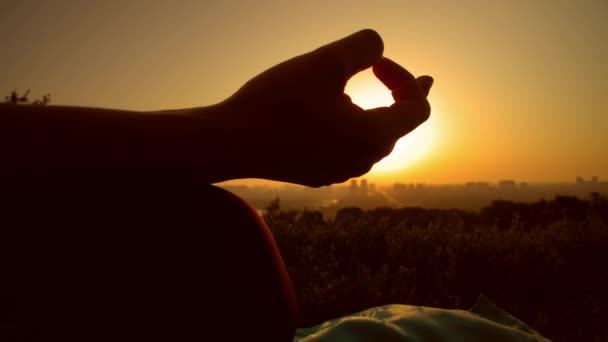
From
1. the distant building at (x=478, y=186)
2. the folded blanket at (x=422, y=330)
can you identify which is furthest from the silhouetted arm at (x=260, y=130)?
the distant building at (x=478, y=186)

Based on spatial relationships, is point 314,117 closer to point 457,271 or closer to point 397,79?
point 397,79

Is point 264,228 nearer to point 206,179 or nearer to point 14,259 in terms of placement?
point 206,179

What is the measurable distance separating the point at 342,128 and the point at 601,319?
10.7 feet

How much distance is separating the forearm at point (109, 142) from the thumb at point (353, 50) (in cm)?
51

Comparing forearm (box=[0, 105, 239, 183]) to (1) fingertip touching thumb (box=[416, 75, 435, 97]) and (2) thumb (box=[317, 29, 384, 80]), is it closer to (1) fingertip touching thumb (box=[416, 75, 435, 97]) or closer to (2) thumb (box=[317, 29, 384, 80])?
(2) thumb (box=[317, 29, 384, 80])

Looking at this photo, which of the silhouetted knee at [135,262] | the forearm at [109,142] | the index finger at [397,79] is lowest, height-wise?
the silhouetted knee at [135,262]

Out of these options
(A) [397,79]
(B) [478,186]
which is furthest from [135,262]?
(B) [478,186]

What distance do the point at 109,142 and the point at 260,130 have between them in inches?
19.9

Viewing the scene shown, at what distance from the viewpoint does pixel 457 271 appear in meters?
4.47

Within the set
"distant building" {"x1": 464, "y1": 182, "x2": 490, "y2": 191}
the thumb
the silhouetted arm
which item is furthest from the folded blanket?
"distant building" {"x1": 464, "y1": 182, "x2": 490, "y2": 191}

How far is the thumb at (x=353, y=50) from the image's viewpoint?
4.70 ft

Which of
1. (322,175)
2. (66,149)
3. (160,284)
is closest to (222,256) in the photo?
(160,284)

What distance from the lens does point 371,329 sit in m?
1.93

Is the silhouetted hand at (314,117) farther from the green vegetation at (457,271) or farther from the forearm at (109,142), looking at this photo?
the green vegetation at (457,271)
